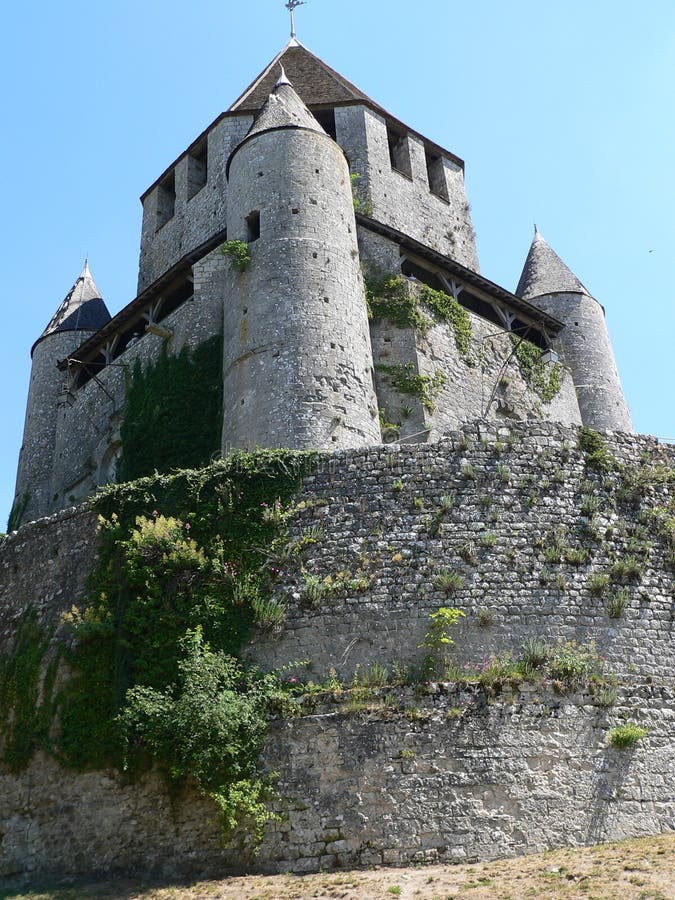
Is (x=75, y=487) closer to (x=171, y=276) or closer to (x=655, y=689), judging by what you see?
(x=171, y=276)

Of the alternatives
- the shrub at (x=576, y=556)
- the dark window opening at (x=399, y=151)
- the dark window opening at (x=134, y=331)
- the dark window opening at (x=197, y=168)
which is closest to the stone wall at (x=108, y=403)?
the dark window opening at (x=134, y=331)

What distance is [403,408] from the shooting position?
19.8 meters

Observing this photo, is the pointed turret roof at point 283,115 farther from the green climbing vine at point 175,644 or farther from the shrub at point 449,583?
the shrub at point 449,583

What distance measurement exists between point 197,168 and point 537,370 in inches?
468

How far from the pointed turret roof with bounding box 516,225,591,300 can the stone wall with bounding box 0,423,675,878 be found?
12690 mm

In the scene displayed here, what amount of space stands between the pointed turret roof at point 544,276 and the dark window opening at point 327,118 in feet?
21.9

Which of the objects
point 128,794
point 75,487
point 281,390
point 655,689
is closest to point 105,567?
point 128,794

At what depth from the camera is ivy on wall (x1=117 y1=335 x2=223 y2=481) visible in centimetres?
1897

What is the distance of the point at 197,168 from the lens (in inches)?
1117

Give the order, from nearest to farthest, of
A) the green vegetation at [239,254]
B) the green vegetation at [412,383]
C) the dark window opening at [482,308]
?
1. the green vegetation at [239,254]
2. the green vegetation at [412,383]
3. the dark window opening at [482,308]

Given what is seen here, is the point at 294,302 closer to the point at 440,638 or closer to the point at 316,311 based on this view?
the point at 316,311

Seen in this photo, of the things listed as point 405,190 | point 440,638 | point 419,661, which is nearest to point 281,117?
point 405,190

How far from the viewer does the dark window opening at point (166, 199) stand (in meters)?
28.8

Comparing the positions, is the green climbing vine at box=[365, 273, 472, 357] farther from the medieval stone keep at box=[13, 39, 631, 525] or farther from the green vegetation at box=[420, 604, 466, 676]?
the green vegetation at box=[420, 604, 466, 676]
